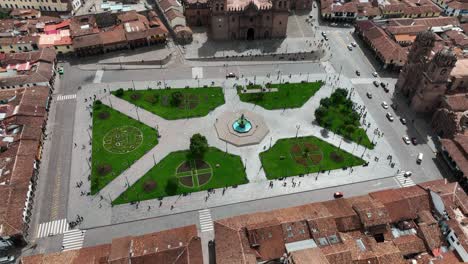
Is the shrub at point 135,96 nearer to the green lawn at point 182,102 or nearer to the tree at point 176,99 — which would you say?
the green lawn at point 182,102

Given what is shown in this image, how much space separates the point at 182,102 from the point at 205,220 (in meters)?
37.7

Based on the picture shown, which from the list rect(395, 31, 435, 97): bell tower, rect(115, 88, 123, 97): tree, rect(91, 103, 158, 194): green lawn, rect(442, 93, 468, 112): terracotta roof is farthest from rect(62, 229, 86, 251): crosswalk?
rect(442, 93, 468, 112): terracotta roof

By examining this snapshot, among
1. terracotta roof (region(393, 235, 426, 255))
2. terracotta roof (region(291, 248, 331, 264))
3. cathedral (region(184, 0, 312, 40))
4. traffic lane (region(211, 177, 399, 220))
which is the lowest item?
traffic lane (region(211, 177, 399, 220))

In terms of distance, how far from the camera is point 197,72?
10644 cm

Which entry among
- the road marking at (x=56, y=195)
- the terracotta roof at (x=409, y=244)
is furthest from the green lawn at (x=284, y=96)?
the road marking at (x=56, y=195)

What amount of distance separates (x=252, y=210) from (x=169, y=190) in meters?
18.6

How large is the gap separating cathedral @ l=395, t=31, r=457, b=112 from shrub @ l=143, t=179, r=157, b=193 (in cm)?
7386

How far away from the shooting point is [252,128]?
292 feet

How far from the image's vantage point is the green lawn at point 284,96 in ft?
317

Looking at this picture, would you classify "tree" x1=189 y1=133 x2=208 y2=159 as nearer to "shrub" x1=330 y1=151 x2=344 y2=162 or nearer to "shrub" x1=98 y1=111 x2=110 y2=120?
"shrub" x1=98 y1=111 x2=110 y2=120

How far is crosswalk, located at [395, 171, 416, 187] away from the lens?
7844 cm

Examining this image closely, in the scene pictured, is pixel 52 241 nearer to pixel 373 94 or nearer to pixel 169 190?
pixel 169 190

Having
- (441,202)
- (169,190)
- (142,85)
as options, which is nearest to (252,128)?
(169,190)

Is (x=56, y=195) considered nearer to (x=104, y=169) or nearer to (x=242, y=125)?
(x=104, y=169)
